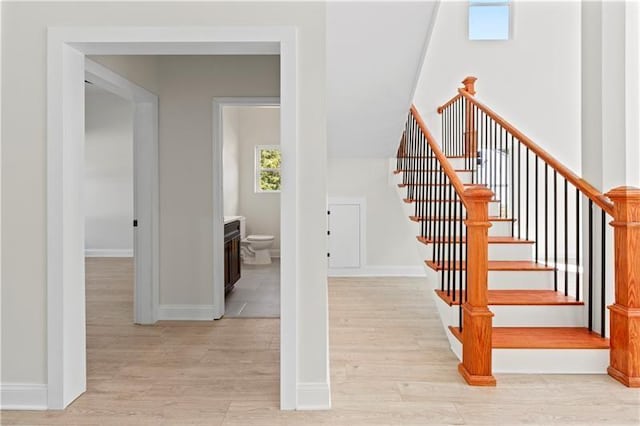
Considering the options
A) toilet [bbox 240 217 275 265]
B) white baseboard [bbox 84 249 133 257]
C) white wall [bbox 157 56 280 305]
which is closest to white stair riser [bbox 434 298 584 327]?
white wall [bbox 157 56 280 305]

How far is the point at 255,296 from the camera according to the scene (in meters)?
5.05

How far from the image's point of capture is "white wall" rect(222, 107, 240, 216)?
7380 mm

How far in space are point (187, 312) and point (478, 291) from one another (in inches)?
102

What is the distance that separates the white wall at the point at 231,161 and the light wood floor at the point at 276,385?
3671 millimetres

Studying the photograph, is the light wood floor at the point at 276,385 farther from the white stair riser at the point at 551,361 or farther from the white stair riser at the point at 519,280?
the white stair riser at the point at 519,280

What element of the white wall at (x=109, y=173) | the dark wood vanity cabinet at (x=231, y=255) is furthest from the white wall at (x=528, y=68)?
the white wall at (x=109, y=173)

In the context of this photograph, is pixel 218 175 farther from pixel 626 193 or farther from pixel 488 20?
pixel 488 20

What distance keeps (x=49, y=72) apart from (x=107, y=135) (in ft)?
20.4

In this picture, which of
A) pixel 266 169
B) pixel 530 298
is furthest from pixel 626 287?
pixel 266 169

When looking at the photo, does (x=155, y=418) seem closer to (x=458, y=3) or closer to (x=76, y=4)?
(x=76, y=4)

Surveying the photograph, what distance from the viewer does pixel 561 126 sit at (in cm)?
648

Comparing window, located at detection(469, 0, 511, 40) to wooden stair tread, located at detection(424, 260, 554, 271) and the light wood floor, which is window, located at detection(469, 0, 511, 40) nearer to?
wooden stair tread, located at detection(424, 260, 554, 271)

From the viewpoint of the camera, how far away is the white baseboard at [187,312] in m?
4.11

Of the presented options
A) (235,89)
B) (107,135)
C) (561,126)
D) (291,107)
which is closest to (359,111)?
(235,89)
